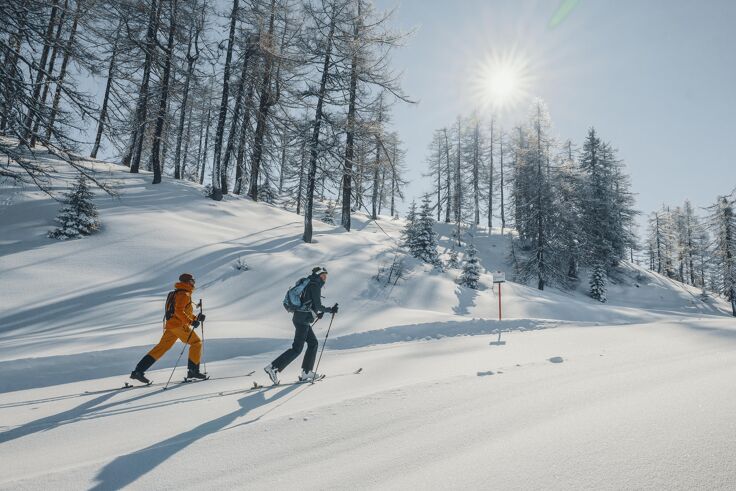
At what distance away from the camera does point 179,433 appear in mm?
3572

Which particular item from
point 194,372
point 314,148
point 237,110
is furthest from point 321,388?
point 237,110

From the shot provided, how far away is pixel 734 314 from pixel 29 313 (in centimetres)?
4202

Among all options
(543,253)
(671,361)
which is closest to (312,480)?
(671,361)

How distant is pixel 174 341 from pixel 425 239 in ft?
59.5

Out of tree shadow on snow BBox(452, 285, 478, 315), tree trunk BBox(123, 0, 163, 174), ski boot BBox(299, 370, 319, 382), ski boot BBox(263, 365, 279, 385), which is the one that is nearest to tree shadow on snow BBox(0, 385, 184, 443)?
ski boot BBox(263, 365, 279, 385)

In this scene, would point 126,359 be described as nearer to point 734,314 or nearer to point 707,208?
point 734,314

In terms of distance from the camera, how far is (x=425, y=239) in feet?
73.9

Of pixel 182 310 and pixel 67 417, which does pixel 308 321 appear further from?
pixel 67 417

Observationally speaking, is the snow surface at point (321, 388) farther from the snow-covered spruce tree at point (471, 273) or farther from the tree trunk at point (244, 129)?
the tree trunk at point (244, 129)

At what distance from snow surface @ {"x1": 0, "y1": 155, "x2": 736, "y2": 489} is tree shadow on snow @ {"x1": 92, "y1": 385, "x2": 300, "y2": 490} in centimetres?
2

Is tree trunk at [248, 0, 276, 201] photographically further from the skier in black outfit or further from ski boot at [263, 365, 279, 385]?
ski boot at [263, 365, 279, 385]

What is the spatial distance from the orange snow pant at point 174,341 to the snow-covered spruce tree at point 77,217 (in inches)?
322

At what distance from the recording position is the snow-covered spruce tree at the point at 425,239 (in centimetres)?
2211

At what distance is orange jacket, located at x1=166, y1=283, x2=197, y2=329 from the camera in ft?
18.9
